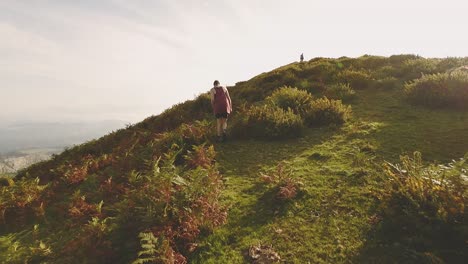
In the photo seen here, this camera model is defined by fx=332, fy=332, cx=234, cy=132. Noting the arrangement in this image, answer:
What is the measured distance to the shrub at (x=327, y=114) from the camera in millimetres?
13562

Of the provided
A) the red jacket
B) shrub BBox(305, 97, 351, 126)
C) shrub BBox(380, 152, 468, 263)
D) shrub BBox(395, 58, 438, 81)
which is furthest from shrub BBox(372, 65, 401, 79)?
shrub BBox(380, 152, 468, 263)

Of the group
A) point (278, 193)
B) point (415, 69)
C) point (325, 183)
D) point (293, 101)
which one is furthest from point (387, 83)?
point (278, 193)

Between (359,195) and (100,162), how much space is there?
10258 mm

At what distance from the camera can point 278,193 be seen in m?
7.82

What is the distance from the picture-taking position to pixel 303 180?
8695mm

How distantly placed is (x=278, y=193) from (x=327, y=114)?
683cm

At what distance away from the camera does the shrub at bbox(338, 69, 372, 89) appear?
1934cm

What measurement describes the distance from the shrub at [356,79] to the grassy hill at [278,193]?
2.71 m

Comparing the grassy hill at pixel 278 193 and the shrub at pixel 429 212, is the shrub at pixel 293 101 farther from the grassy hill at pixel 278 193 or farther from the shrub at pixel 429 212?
the shrub at pixel 429 212

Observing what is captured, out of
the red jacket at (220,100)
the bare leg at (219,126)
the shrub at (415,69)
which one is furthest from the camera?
the shrub at (415,69)

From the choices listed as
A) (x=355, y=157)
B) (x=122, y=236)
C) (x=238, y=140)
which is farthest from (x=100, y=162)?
(x=355, y=157)

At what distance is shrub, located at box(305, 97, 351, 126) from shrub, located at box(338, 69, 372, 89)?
6166 millimetres

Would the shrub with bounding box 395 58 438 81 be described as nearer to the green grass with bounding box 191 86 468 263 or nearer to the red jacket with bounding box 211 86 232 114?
the green grass with bounding box 191 86 468 263

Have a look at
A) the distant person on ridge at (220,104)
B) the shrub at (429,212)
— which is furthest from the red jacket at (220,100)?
the shrub at (429,212)
